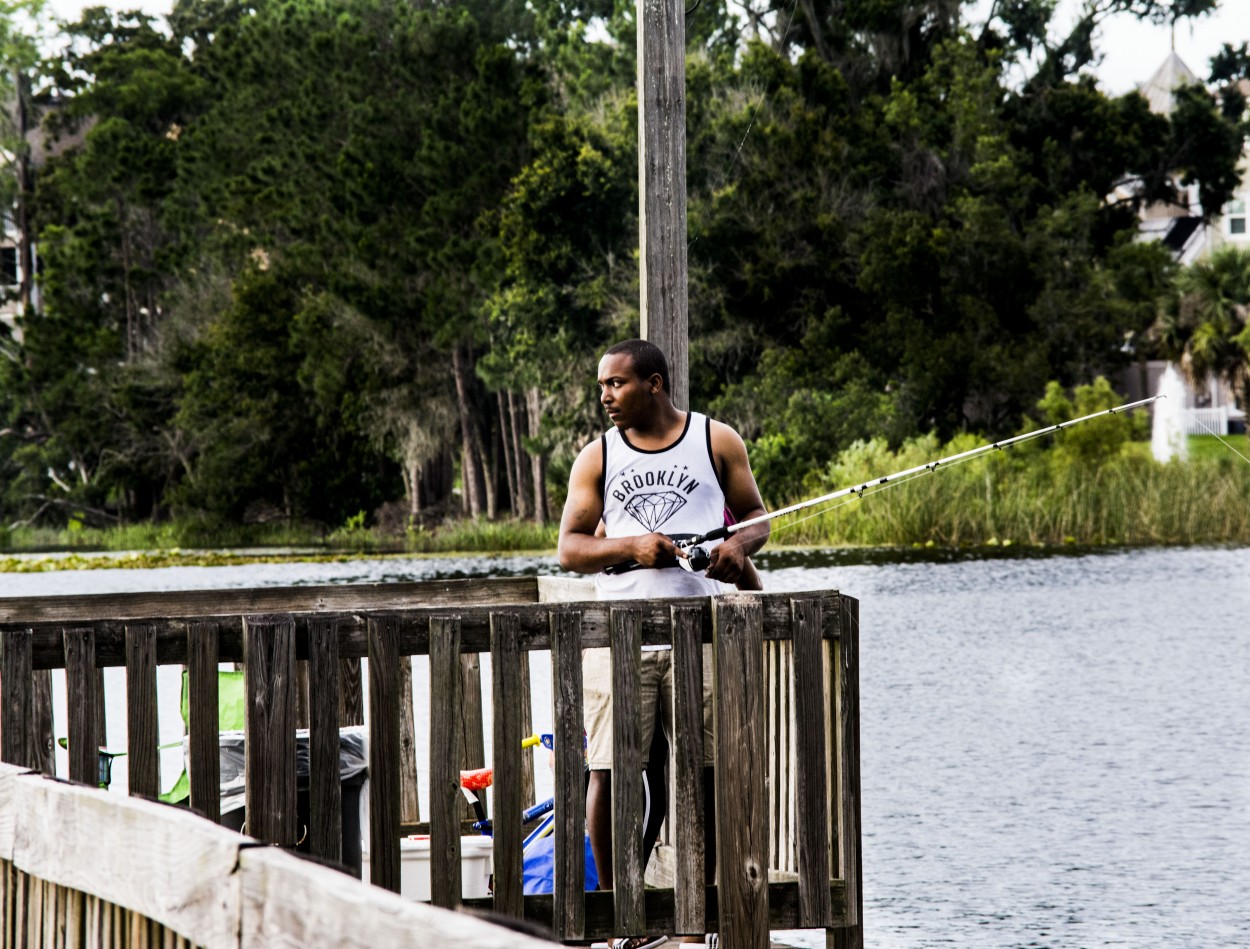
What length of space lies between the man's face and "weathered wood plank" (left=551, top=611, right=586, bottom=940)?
692mm

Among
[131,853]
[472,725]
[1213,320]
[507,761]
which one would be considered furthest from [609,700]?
[1213,320]

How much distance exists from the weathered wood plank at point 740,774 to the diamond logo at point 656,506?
0.41 m

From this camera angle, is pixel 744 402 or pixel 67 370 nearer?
pixel 744 402

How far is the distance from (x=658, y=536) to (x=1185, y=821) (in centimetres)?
686

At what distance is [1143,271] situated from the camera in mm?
43094

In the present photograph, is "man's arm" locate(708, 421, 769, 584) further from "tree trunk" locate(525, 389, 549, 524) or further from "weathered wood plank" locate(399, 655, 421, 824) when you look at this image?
"tree trunk" locate(525, 389, 549, 524)

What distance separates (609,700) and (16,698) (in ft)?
5.14

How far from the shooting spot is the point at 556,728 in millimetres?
4984

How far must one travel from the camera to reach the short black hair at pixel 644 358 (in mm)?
5375

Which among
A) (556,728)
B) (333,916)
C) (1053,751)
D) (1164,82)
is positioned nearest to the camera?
(333,916)

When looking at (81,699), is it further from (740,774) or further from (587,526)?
(740,774)

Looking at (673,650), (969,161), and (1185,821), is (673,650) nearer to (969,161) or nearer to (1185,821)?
(1185,821)

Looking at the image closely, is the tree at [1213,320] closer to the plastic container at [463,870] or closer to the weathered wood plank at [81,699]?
the plastic container at [463,870]

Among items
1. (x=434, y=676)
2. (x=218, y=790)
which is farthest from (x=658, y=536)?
(x=218, y=790)
